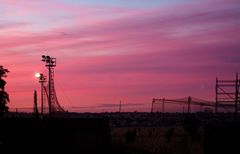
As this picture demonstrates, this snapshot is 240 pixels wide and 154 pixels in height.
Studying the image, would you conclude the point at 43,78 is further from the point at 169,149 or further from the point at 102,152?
the point at 102,152

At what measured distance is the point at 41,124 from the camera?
73.4 feet

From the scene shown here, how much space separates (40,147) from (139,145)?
16.6 m

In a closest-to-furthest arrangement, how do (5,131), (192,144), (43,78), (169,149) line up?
(5,131)
(169,149)
(192,144)
(43,78)

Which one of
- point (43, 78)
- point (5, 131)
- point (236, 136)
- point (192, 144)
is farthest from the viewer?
point (43, 78)

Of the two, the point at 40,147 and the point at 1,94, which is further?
the point at 1,94

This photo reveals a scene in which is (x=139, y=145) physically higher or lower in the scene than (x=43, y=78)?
lower

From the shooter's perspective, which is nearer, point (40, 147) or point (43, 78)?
point (40, 147)

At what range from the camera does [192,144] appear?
1476 inches

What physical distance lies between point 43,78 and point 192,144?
24.1 metres

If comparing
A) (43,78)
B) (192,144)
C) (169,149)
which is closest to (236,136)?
(169,149)

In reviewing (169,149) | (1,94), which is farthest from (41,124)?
(1,94)

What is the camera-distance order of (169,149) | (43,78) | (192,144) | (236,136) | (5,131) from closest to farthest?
(236,136)
(5,131)
(169,149)
(192,144)
(43,78)

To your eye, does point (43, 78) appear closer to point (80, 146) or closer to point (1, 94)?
point (1, 94)

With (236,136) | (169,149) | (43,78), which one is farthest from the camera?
(43,78)
